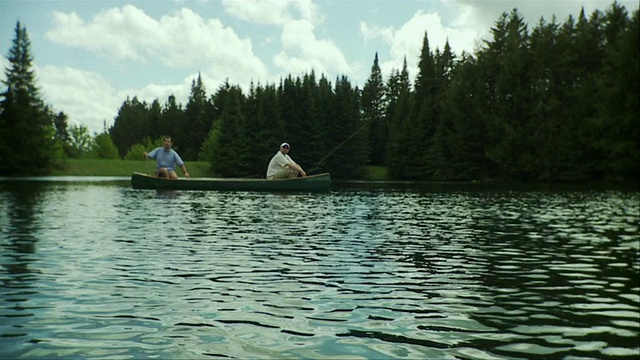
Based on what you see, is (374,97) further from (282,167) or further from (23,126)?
(282,167)

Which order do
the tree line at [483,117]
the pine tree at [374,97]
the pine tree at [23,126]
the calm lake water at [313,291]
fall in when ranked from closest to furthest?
the calm lake water at [313,291]
the tree line at [483,117]
the pine tree at [23,126]
the pine tree at [374,97]

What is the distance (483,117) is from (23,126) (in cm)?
5196

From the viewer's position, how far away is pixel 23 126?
6319cm

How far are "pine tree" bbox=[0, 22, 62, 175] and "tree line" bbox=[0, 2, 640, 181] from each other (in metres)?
0.28

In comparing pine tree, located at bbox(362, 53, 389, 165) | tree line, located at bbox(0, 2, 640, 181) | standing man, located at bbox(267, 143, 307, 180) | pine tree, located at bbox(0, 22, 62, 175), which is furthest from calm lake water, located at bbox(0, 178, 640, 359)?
pine tree, located at bbox(362, 53, 389, 165)

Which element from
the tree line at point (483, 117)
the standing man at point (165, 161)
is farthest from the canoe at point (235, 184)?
the tree line at point (483, 117)

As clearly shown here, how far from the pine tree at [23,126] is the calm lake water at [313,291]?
175ft

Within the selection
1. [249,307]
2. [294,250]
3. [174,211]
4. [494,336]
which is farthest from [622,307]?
[174,211]

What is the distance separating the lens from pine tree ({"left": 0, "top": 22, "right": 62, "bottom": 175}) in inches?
2463

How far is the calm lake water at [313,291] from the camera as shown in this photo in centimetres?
501

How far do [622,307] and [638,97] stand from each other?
5570cm

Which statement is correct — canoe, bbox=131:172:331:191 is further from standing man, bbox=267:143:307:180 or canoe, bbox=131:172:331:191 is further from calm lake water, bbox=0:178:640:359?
calm lake water, bbox=0:178:640:359

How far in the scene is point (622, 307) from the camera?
22.3ft

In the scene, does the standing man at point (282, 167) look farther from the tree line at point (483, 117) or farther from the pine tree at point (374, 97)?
the pine tree at point (374, 97)
